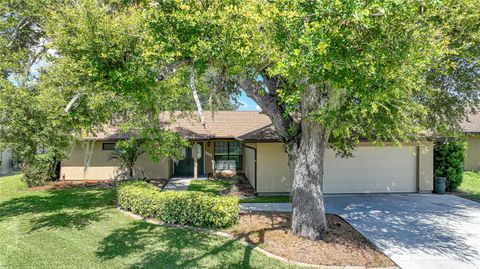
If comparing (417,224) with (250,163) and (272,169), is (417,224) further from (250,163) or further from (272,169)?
(250,163)

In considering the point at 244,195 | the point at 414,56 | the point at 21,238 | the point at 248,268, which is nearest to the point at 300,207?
the point at 248,268

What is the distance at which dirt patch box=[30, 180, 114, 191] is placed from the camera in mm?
14680

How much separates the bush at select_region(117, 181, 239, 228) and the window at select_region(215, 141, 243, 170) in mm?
9440

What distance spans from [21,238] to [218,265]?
5349mm

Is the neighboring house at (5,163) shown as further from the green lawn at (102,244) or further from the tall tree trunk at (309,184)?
the tall tree trunk at (309,184)

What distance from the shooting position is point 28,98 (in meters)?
8.46

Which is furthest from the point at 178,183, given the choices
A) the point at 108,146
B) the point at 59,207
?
the point at 59,207

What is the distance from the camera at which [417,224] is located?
8.69 metres

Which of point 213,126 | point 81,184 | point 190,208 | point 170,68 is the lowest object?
point 81,184

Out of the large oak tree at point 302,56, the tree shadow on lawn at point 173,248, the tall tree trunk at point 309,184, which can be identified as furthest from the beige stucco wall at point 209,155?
the tall tree trunk at point 309,184

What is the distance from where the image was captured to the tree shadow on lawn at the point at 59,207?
8859 mm

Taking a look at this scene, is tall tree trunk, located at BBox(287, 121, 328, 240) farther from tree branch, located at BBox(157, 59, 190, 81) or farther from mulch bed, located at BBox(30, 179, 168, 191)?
mulch bed, located at BBox(30, 179, 168, 191)

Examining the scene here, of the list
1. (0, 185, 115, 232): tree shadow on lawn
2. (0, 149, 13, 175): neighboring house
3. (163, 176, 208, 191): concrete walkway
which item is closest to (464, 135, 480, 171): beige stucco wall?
(163, 176, 208, 191): concrete walkway

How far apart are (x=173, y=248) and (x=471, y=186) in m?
15.3
